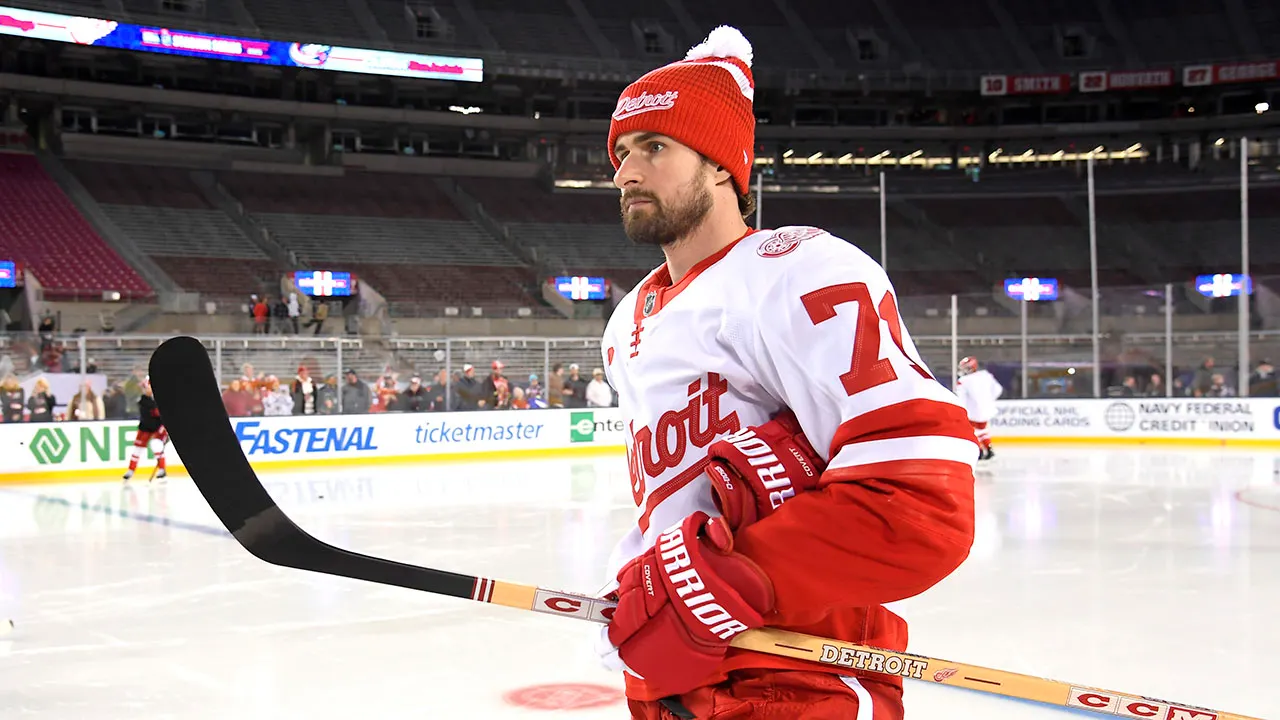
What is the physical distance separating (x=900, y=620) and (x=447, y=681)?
10.5ft

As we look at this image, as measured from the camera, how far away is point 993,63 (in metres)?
34.6

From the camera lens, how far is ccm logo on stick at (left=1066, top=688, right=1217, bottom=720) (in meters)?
1.47

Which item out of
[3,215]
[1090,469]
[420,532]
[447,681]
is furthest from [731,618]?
[3,215]

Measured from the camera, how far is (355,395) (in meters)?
14.9

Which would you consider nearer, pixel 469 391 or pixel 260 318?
pixel 469 391

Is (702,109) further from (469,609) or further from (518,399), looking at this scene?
(518,399)

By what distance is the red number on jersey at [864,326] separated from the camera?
124 centimetres

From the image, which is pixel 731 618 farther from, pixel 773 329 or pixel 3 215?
pixel 3 215

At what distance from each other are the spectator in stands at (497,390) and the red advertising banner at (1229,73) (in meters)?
26.1

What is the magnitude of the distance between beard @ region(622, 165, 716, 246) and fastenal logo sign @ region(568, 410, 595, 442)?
14.9 metres

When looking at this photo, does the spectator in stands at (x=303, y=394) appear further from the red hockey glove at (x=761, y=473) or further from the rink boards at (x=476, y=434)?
the red hockey glove at (x=761, y=473)

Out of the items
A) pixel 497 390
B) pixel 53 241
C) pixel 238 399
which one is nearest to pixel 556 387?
pixel 497 390

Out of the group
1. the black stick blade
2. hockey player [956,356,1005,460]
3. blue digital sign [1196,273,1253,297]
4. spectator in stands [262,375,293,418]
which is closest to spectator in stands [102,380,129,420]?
spectator in stands [262,375,293,418]

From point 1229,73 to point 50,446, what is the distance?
32.5 meters
